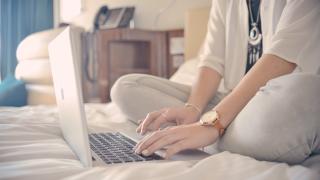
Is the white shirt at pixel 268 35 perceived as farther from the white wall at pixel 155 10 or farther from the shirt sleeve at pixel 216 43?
the white wall at pixel 155 10

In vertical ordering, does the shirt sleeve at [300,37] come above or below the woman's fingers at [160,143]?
above

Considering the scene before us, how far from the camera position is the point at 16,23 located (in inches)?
148

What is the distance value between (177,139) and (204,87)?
1.49 feet

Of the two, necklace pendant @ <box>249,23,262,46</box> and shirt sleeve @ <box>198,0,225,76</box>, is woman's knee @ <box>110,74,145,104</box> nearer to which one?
shirt sleeve @ <box>198,0,225,76</box>

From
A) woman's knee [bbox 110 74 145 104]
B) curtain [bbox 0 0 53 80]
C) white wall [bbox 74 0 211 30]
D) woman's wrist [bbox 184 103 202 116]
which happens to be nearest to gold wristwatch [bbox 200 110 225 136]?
woman's wrist [bbox 184 103 202 116]

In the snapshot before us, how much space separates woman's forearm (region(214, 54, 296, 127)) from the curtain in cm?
327

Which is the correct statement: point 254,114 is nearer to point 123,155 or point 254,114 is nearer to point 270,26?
point 123,155

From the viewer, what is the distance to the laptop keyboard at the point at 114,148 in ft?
2.10

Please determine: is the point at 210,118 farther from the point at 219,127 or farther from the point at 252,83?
the point at 252,83

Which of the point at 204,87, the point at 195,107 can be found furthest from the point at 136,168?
the point at 204,87

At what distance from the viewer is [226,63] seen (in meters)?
1.19

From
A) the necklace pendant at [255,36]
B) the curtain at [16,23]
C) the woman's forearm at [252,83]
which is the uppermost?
the necklace pendant at [255,36]

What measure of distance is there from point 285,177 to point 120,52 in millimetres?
2131

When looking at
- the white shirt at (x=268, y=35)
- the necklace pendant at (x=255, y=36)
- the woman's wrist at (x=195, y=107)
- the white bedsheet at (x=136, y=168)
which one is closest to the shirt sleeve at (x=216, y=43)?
the white shirt at (x=268, y=35)
